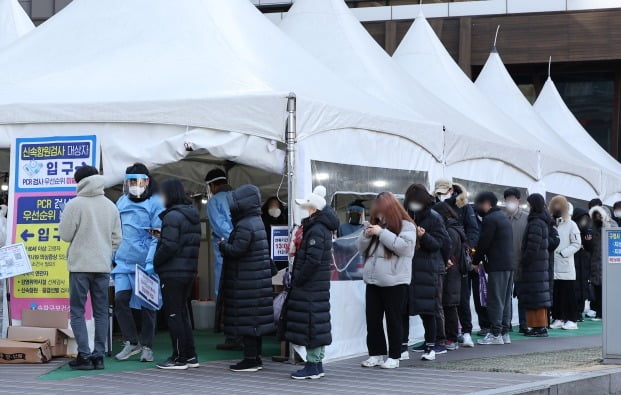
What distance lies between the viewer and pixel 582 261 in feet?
54.1

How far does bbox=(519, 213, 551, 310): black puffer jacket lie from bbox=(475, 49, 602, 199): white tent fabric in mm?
3194

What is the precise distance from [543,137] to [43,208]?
479 inches

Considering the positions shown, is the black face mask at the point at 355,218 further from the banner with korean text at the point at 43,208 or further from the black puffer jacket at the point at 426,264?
the banner with korean text at the point at 43,208

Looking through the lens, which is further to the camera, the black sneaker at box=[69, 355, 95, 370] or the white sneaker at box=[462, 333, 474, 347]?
the white sneaker at box=[462, 333, 474, 347]

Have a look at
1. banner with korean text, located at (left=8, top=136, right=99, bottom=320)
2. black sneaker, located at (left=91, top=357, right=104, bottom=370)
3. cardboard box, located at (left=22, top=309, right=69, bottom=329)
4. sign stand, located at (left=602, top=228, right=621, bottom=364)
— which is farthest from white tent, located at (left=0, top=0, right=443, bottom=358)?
sign stand, located at (left=602, top=228, right=621, bottom=364)

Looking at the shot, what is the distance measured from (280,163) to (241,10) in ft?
9.20

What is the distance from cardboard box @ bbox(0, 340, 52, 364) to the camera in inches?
387

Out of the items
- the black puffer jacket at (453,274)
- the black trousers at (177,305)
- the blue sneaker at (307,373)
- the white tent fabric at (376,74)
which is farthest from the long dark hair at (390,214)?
the white tent fabric at (376,74)

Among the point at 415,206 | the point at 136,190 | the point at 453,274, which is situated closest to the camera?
the point at 136,190

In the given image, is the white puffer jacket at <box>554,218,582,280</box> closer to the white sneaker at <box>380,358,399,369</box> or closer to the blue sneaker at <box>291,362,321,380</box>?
the white sneaker at <box>380,358,399,369</box>

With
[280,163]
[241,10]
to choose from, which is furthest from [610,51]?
[280,163]

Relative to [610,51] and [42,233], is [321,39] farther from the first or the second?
[610,51]

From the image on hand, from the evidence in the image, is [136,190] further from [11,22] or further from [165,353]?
[11,22]

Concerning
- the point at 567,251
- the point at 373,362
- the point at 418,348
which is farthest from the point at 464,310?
the point at 567,251
